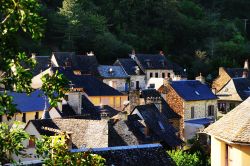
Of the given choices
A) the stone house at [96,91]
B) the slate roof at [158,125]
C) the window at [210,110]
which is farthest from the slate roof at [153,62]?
the slate roof at [158,125]

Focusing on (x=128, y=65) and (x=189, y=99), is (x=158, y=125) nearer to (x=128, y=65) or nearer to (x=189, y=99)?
(x=189, y=99)

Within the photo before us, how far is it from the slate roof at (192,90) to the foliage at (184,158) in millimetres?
13510

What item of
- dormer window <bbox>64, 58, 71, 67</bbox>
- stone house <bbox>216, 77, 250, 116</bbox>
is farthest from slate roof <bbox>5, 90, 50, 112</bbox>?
dormer window <bbox>64, 58, 71, 67</bbox>

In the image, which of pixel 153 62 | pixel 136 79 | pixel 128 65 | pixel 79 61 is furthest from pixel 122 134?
pixel 153 62

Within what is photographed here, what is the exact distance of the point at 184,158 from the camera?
2722cm

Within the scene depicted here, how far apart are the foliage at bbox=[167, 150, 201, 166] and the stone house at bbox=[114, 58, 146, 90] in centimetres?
3270

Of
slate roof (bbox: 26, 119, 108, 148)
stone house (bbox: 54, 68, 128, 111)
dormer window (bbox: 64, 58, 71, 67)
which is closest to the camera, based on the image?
slate roof (bbox: 26, 119, 108, 148)

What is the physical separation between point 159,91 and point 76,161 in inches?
1378

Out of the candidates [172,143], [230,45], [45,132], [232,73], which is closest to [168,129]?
[172,143]

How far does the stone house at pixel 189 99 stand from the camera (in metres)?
41.7

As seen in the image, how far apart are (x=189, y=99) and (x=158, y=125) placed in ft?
38.0

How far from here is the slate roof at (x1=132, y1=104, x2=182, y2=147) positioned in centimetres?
3014

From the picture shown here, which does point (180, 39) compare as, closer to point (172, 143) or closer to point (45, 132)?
point (172, 143)

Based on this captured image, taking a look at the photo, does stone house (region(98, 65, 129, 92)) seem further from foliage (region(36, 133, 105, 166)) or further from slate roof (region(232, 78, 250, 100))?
foliage (region(36, 133, 105, 166))
